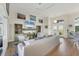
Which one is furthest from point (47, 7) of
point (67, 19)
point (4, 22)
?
point (4, 22)

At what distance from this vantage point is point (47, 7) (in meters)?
2.24

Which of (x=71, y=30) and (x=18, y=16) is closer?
(x=18, y=16)

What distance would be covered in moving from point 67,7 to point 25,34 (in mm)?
1088

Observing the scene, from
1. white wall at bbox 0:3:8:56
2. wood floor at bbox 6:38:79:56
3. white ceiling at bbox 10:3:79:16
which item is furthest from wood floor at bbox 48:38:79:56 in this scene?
white wall at bbox 0:3:8:56

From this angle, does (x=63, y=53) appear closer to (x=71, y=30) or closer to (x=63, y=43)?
(x=63, y=43)

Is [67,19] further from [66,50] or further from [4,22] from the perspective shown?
[4,22]

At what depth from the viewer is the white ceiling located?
2.18 meters

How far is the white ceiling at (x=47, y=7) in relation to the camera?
85.7 inches

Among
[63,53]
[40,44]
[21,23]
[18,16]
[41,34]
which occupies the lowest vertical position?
[63,53]

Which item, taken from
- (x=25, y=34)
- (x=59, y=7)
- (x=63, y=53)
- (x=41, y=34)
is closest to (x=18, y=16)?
(x=25, y=34)

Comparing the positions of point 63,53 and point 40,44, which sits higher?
point 40,44

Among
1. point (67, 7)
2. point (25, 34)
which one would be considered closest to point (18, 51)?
point (25, 34)

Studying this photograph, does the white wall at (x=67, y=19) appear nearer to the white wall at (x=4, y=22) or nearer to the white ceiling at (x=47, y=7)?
the white ceiling at (x=47, y=7)

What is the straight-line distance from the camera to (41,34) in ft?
7.55
